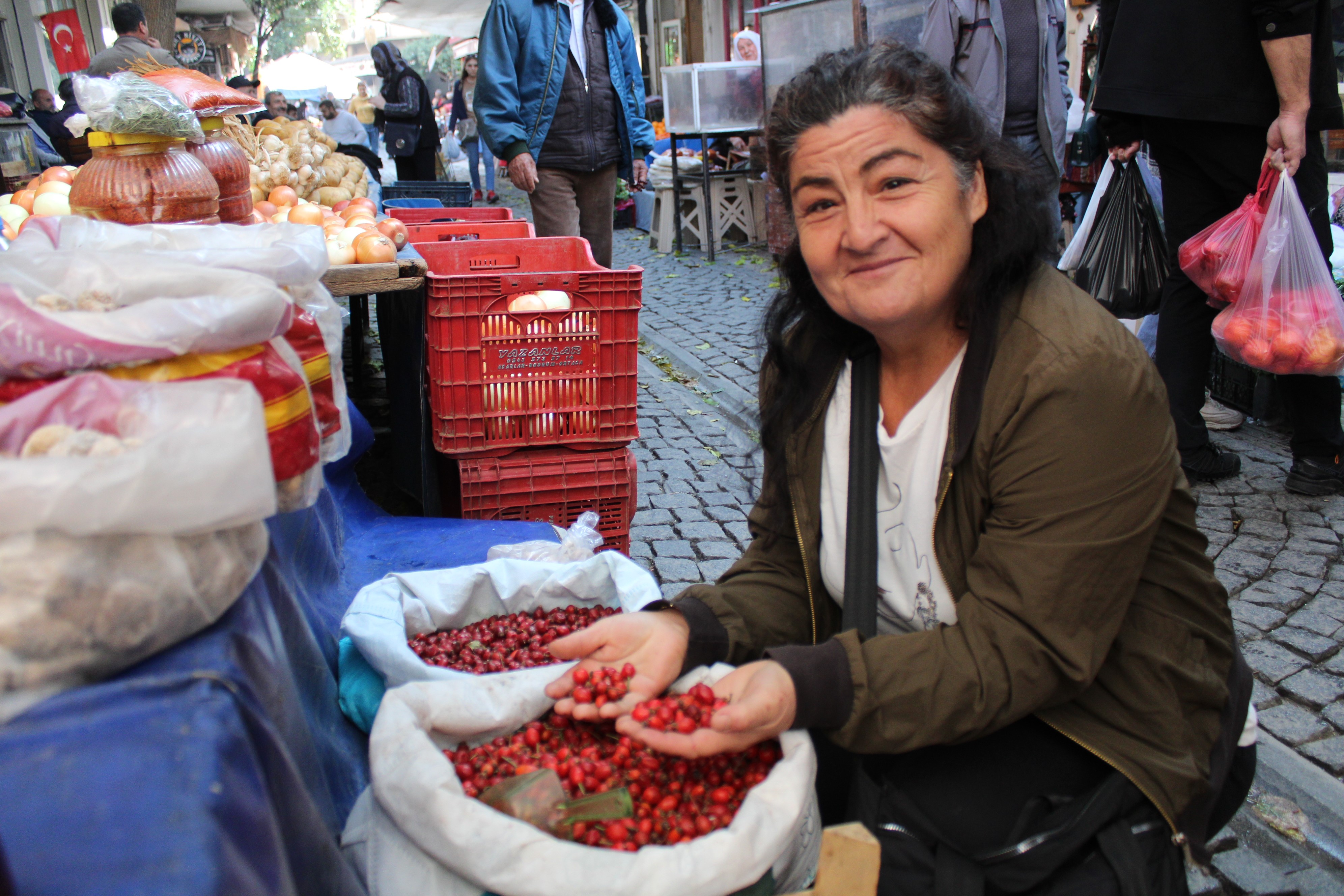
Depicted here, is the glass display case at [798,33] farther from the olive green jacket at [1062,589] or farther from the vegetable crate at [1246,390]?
the olive green jacket at [1062,589]

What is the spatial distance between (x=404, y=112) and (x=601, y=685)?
11.2 metres

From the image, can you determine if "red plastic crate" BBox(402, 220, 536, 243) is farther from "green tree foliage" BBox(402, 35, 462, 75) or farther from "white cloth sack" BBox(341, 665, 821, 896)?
"green tree foliage" BBox(402, 35, 462, 75)

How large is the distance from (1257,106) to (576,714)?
358 cm

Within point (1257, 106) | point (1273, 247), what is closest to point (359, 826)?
point (1273, 247)

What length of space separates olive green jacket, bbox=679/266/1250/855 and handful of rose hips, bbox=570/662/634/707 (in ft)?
0.97

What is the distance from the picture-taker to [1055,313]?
1.60 metres

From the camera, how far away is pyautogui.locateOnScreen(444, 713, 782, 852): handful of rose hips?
1404 mm

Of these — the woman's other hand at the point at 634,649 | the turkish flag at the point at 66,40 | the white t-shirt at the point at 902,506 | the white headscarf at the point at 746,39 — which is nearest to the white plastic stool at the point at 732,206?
the white headscarf at the point at 746,39

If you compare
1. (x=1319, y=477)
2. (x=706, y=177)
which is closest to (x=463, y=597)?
(x=1319, y=477)

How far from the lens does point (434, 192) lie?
7914 millimetres

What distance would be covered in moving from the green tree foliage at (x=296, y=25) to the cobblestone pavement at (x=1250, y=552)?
26181mm

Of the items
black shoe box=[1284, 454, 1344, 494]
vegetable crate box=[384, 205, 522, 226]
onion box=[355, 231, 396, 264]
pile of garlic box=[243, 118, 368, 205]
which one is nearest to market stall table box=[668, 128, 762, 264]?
pile of garlic box=[243, 118, 368, 205]

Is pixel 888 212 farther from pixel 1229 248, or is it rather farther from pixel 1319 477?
pixel 1319 477

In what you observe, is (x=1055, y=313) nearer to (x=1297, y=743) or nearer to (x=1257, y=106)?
(x=1297, y=743)
